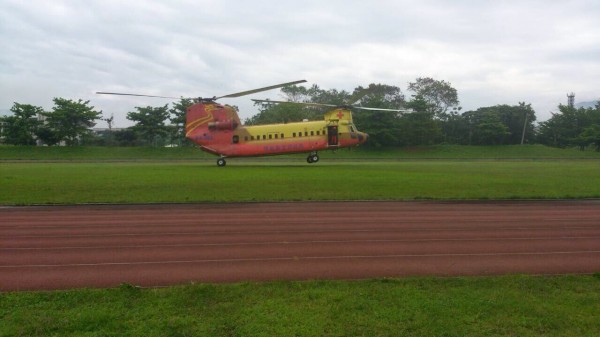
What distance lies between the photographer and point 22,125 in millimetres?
71750

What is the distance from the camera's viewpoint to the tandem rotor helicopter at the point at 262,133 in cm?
4278

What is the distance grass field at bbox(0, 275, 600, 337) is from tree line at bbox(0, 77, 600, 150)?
2413 inches

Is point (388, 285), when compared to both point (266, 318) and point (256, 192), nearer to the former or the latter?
point (266, 318)

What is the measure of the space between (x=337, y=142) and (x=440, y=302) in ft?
119

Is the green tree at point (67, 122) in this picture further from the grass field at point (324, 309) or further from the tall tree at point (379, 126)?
the grass field at point (324, 309)

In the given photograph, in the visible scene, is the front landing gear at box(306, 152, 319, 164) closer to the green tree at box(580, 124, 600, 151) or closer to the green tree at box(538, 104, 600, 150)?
the green tree at box(580, 124, 600, 151)

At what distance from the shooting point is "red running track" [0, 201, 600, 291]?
354 inches

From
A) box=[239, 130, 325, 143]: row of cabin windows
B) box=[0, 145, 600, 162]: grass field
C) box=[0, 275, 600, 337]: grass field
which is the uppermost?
box=[239, 130, 325, 143]: row of cabin windows

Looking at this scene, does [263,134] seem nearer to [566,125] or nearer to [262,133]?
[262,133]

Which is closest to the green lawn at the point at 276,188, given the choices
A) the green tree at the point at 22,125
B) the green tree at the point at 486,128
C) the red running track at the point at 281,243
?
the red running track at the point at 281,243

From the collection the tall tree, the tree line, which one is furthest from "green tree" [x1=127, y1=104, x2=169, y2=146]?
the tall tree

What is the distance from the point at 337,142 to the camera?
140 feet

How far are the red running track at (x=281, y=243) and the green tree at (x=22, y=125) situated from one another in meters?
60.8

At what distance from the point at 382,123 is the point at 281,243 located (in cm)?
6532
